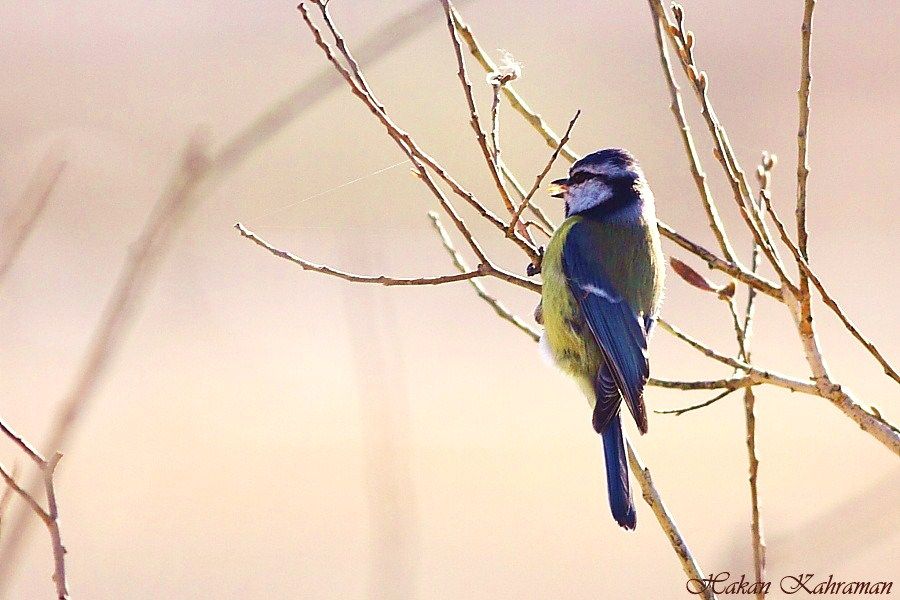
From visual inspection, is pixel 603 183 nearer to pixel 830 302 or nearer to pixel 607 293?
pixel 607 293

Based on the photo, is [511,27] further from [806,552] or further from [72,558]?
[806,552]

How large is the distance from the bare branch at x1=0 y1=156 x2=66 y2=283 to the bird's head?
236 centimetres

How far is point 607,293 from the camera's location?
349 cm

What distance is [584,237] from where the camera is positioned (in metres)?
3.60

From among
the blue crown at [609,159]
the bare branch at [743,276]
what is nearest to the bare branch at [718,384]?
the bare branch at [743,276]

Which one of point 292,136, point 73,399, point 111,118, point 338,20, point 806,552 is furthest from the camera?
point 338,20

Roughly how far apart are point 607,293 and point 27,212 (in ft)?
7.21

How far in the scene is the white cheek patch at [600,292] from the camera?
3.47 meters

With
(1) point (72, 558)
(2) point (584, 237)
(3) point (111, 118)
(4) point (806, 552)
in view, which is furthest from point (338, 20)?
(4) point (806, 552)

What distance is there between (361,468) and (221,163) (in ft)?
26.2

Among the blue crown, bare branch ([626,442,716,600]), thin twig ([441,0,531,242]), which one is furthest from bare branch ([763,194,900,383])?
the blue crown

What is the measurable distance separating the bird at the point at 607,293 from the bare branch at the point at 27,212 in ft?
5.89

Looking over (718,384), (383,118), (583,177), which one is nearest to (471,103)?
(383,118)

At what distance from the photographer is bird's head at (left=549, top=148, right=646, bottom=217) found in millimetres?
3758
